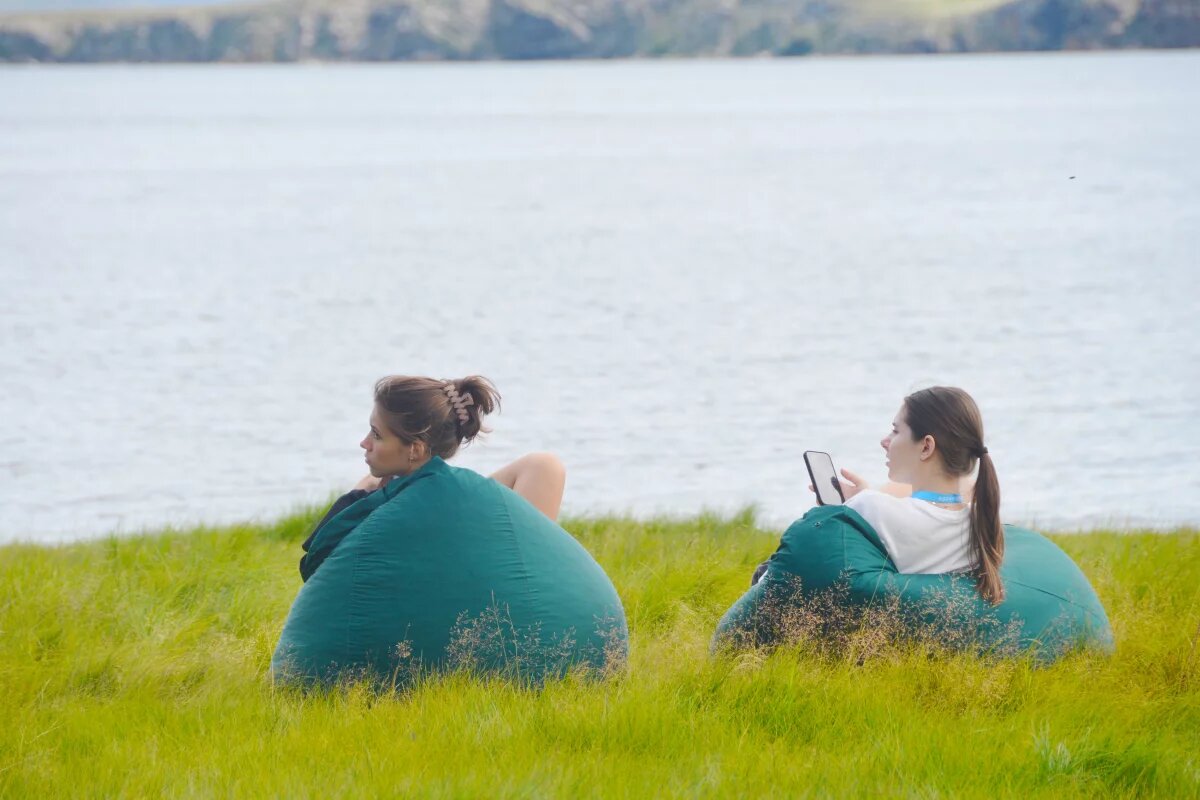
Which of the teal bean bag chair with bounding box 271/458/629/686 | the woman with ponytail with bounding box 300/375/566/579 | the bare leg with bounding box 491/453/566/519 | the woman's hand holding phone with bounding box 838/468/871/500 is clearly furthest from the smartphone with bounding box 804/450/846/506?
the woman with ponytail with bounding box 300/375/566/579

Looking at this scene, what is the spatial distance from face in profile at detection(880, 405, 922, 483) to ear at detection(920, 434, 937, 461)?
14 mm

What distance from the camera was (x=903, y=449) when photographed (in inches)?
202

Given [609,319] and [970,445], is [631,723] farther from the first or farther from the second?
[609,319]

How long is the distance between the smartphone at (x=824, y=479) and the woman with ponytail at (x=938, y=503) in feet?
1.45

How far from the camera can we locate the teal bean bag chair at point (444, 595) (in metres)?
4.85

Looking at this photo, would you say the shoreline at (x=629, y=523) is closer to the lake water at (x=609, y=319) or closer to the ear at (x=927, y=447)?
the lake water at (x=609, y=319)

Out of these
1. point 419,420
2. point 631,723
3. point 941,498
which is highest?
point 419,420

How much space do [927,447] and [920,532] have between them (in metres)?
0.30

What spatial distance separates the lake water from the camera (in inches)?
504

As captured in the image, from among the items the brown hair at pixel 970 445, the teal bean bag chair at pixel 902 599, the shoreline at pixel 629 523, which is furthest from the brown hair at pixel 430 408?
the shoreline at pixel 629 523

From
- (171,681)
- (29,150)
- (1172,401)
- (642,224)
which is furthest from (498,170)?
(171,681)

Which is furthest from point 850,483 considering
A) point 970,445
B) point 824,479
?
point 970,445

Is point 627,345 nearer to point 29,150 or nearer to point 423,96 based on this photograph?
point 29,150

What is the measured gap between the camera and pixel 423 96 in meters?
147
